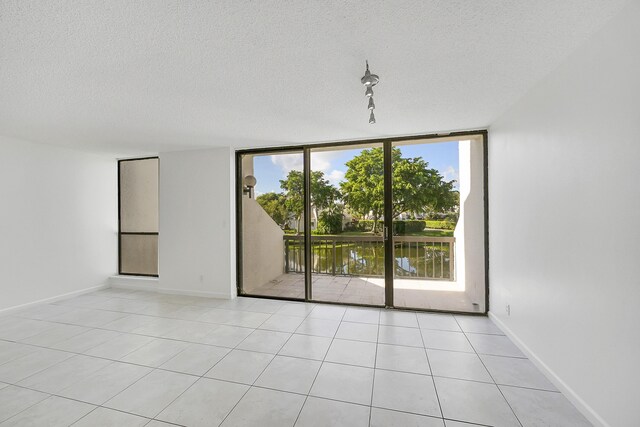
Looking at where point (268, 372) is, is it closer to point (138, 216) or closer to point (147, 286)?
point (147, 286)

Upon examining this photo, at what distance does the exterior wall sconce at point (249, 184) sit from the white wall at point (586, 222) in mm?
3766

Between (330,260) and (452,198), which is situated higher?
(452,198)

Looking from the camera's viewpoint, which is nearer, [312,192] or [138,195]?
[312,192]

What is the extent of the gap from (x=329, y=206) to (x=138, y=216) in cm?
374

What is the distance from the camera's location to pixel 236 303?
3.99 metres

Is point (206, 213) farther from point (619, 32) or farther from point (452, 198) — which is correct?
point (619, 32)

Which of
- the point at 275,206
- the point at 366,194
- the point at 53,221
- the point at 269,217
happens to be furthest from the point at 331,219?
the point at 53,221

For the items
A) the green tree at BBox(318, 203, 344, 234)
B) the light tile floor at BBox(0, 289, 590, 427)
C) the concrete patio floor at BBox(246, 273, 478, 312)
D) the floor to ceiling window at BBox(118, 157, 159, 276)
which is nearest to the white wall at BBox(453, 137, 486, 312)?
the concrete patio floor at BBox(246, 273, 478, 312)

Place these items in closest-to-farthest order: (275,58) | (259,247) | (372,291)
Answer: (275,58), (372,291), (259,247)

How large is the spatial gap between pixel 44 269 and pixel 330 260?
4.56 meters

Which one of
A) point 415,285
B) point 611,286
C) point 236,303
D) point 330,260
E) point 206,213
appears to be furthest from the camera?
point 330,260

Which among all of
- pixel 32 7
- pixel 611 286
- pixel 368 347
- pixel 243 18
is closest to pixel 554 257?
pixel 611 286

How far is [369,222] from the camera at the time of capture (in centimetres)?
450

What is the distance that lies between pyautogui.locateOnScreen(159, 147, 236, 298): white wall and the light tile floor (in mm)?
853
